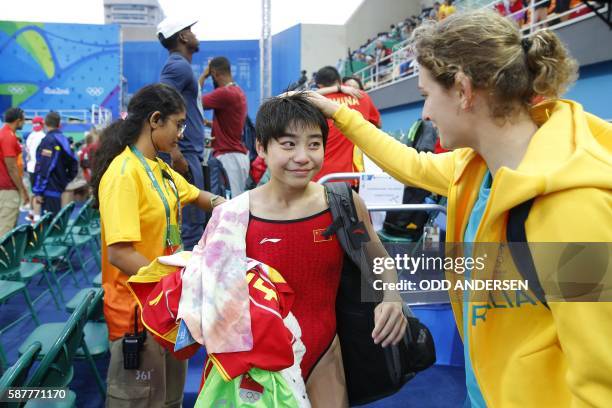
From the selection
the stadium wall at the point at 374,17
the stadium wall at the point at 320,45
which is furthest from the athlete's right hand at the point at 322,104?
the stadium wall at the point at 374,17

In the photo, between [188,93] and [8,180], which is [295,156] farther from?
[8,180]

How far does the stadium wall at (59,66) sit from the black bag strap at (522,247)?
20417 millimetres

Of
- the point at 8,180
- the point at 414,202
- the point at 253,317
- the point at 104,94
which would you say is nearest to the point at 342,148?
the point at 414,202

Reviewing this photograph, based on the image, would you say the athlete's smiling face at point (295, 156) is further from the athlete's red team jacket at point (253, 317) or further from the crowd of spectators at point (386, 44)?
the crowd of spectators at point (386, 44)

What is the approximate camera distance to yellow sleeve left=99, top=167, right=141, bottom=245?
1.70 meters

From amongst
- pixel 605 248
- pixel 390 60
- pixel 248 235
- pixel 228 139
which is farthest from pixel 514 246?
pixel 390 60

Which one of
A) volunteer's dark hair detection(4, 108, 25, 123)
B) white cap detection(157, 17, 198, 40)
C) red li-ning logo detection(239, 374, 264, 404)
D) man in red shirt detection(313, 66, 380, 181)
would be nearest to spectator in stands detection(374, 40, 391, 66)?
volunteer's dark hair detection(4, 108, 25, 123)

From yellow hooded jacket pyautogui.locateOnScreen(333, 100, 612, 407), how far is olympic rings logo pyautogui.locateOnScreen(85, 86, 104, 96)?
2041cm

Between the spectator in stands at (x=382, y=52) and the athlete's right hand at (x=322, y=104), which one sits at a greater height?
the spectator in stands at (x=382, y=52)

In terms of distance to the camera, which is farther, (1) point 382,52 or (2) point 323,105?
(1) point 382,52

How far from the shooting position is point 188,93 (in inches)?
121

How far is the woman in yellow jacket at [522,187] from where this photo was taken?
2.45 ft

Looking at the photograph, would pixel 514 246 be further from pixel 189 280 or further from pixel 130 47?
pixel 130 47

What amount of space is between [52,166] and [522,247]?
6.40m
